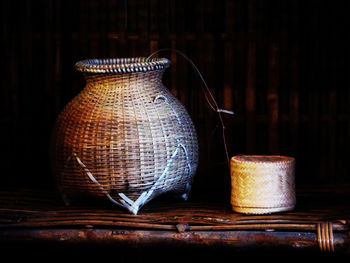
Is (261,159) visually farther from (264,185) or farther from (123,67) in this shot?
(123,67)

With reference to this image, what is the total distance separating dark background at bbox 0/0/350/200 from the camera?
3.60 meters

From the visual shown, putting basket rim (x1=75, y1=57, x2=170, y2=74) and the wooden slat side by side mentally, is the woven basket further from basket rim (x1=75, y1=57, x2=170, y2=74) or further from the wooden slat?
the wooden slat

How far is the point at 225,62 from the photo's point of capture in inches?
143

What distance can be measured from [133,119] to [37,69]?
3.01 ft

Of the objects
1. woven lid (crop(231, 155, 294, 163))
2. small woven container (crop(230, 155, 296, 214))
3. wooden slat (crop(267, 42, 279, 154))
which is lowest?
small woven container (crop(230, 155, 296, 214))

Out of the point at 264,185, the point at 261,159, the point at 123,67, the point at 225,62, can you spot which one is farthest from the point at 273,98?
the point at 123,67

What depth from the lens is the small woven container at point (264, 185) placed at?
3008 mm

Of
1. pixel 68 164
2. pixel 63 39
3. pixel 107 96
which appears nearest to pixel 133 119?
pixel 107 96

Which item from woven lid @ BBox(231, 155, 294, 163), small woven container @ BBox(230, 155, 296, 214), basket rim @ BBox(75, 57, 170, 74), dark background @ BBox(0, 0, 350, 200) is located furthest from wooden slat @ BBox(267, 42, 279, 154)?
basket rim @ BBox(75, 57, 170, 74)

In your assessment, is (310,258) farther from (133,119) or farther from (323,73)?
(133,119)

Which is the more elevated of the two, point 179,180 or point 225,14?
point 225,14

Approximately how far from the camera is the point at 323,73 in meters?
3.60

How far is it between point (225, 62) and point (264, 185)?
907mm

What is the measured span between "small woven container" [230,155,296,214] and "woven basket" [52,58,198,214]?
304 mm
